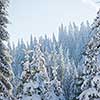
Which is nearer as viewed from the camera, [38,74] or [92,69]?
[92,69]

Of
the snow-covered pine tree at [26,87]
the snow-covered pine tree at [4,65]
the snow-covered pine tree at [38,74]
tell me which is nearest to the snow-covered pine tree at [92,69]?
the snow-covered pine tree at [4,65]

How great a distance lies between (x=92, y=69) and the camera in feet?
49.8

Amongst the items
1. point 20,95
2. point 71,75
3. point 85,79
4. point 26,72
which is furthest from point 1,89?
point 71,75

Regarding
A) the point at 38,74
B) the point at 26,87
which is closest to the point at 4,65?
the point at 26,87

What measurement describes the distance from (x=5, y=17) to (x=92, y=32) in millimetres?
8139

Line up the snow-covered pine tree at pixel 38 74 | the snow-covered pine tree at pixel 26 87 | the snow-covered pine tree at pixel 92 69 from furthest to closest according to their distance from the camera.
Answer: the snow-covered pine tree at pixel 38 74 < the snow-covered pine tree at pixel 26 87 < the snow-covered pine tree at pixel 92 69

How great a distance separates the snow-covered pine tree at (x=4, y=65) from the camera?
2039cm

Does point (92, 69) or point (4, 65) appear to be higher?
point (4, 65)

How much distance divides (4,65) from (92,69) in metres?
7.53

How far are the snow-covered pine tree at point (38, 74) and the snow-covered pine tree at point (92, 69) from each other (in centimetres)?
783

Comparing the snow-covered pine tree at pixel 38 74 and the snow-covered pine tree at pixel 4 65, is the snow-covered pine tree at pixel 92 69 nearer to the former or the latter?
the snow-covered pine tree at pixel 4 65

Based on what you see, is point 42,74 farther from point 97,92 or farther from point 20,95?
point 97,92

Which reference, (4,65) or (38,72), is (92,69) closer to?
(4,65)

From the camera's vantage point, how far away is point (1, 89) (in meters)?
A: 20.3
